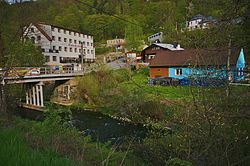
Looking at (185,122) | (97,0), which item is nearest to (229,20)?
(185,122)

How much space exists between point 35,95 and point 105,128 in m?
12.2

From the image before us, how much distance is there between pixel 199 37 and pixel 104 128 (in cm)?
1360

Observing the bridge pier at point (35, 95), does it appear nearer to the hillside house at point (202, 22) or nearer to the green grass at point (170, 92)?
the green grass at point (170, 92)

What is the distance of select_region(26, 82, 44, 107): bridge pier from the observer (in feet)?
84.4

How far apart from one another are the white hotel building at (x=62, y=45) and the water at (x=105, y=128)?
23720 millimetres

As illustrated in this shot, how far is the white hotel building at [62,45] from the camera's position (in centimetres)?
4622

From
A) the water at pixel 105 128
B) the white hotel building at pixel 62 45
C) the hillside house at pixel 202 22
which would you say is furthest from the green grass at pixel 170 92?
the white hotel building at pixel 62 45

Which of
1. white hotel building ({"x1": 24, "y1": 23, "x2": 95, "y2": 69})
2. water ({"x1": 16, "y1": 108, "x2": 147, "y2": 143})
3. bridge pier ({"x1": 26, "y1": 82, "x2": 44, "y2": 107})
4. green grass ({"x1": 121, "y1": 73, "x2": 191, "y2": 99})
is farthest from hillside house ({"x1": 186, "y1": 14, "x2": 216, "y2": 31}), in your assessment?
white hotel building ({"x1": 24, "y1": 23, "x2": 95, "y2": 69})

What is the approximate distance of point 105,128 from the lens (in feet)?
55.5

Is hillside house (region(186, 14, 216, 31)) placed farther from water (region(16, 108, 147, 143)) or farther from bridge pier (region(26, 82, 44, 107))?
bridge pier (region(26, 82, 44, 107))

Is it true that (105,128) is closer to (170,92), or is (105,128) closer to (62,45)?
(170,92)

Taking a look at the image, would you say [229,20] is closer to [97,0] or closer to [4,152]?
[4,152]

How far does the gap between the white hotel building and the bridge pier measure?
16.5m

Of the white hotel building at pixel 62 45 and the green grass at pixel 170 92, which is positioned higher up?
the white hotel building at pixel 62 45
